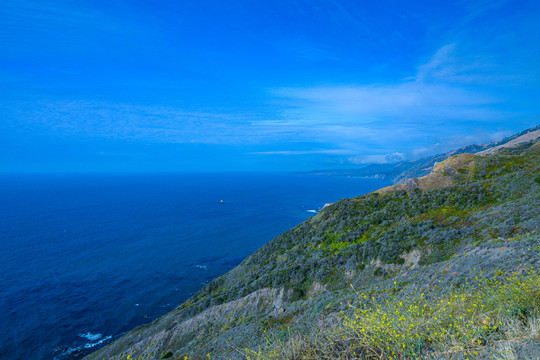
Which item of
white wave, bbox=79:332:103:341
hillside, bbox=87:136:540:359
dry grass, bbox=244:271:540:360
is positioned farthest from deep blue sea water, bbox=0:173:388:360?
dry grass, bbox=244:271:540:360

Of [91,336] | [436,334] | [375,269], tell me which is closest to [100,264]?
[91,336]

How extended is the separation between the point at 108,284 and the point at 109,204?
10293 cm

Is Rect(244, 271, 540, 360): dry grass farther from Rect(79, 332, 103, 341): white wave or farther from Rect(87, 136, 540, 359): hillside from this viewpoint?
Rect(79, 332, 103, 341): white wave

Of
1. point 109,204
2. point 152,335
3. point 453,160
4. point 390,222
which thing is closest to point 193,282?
point 152,335

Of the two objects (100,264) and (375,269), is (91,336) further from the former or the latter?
(375,269)

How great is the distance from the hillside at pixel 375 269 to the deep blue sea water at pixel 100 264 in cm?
984

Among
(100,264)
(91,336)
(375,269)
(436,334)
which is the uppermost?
(436,334)

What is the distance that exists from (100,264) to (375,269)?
222 feet

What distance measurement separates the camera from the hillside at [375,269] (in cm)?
762

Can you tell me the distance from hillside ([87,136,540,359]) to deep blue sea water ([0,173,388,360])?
32.3ft

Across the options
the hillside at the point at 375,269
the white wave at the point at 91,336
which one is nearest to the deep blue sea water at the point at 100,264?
the white wave at the point at 91,336

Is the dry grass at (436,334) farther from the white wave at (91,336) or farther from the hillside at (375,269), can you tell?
the white wave at (91,336)

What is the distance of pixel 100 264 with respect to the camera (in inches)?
2606

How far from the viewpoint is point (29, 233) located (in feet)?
279
